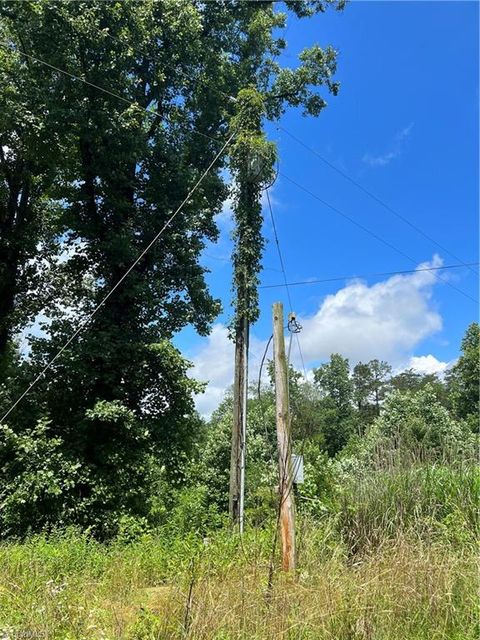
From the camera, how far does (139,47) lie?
10852mm

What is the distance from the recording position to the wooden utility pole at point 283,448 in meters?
4.84

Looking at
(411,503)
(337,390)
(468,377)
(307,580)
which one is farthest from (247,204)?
(337,390)

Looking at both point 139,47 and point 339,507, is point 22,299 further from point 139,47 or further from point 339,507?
point 339,507

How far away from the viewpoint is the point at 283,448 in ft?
17.0

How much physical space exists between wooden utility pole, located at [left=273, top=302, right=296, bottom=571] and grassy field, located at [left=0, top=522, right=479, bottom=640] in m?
0.23

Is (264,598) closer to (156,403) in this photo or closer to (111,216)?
(156,403)

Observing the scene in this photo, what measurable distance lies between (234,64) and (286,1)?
2858 mm

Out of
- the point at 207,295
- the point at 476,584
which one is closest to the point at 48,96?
the point at 207,295

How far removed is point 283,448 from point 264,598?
1.56m

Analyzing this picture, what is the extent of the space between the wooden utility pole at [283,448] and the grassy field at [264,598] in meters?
0.23

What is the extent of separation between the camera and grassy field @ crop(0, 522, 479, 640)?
11.4ft

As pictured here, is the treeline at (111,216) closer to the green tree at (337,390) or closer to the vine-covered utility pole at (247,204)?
the vine-covered utility pole at (247,204)

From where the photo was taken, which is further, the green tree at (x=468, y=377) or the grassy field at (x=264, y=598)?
the green tree at (x=468, y=377)

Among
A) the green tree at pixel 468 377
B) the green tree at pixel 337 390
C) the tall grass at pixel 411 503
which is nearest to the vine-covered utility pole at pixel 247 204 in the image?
the tall grass at pixel 411 503
